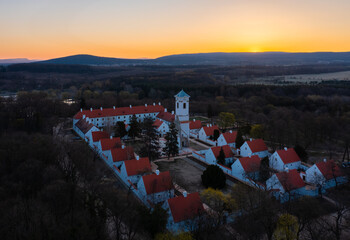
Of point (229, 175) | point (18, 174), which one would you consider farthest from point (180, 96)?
point (18, 174)

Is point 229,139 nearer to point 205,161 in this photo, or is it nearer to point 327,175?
point 205,161

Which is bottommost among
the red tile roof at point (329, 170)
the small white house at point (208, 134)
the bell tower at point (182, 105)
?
the small white house at point (208, 134)

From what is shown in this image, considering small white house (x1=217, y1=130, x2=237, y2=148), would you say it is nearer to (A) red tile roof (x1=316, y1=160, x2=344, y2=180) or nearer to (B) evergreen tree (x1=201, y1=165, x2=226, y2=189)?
(B) evergreen tree (x1=201, y1=165, x2=226, y2=189)

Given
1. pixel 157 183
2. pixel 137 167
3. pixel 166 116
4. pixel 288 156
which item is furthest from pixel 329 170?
pixel 166 116

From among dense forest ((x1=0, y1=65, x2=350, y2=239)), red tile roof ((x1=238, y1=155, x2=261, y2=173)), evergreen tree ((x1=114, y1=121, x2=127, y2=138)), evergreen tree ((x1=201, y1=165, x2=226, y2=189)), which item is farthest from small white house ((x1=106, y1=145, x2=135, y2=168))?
red tile roof ((x1=238, y1=155, x2=261, y2=173))

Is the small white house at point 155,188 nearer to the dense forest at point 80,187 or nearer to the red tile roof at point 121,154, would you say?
the dense forest at point 80,187

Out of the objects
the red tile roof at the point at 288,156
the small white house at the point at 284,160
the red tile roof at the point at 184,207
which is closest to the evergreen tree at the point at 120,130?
the small white house at the point at 284,160
